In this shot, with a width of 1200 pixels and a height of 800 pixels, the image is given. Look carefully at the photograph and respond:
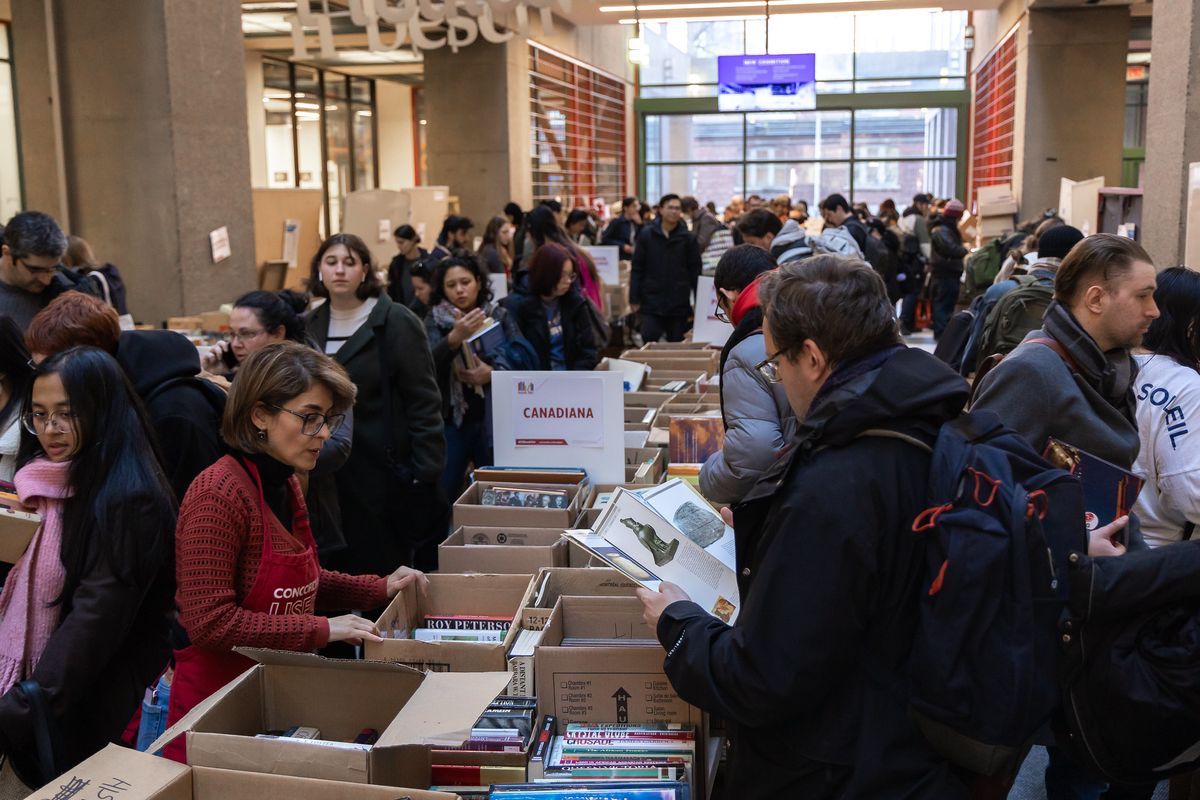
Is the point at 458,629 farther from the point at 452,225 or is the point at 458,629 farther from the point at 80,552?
the point at 452,225

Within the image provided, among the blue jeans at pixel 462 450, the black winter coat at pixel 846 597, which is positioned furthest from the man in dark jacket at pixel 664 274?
the black winter coat at pixel 846 597

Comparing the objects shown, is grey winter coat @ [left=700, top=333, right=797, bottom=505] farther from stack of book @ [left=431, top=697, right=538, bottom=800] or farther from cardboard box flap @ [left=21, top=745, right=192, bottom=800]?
cardboard box flap @ [left=21, top=745, right=192, bottom=800]

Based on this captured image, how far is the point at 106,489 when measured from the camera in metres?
2.51

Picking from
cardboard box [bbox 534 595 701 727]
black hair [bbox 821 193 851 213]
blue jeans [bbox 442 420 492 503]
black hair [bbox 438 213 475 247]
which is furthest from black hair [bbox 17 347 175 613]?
black hair [bbox 821 193 851 213]

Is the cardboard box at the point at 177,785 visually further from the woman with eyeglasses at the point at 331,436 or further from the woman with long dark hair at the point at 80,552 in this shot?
the woman with eyeglasses at the point at 331,436

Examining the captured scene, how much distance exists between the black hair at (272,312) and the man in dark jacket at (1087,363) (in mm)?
2322

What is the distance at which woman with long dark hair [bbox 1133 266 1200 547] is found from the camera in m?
3.03

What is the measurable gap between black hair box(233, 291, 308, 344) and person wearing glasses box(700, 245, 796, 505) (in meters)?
1.52

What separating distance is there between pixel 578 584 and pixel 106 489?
1.21 meters

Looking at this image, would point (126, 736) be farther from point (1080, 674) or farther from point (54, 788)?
point (1080, 674)

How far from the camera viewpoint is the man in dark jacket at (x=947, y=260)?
12.0 m

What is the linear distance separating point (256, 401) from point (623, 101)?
72.7 feet

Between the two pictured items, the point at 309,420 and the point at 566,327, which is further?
the point at 566,327

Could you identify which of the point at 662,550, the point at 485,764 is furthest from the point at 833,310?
the point at 485,764
